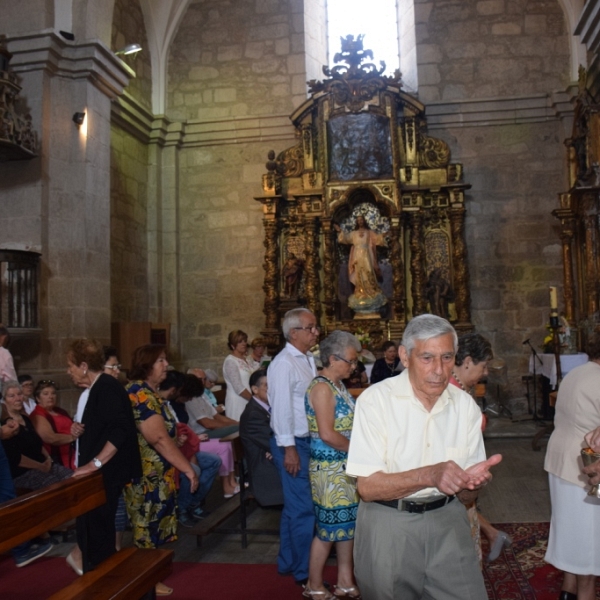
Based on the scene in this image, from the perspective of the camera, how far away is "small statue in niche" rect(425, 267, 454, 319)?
11.2 meters

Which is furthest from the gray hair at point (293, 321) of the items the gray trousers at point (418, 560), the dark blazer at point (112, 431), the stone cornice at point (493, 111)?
the stone cornice at point (493, 111)

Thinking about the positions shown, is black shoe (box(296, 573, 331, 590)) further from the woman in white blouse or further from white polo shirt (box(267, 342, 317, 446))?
the woman in white blouse

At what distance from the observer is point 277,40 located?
13.0m

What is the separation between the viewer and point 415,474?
2.18 m

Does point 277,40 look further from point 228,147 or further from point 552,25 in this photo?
point 552,25

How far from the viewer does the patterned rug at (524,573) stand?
385cm

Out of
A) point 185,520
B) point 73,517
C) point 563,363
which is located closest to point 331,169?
point 563,363

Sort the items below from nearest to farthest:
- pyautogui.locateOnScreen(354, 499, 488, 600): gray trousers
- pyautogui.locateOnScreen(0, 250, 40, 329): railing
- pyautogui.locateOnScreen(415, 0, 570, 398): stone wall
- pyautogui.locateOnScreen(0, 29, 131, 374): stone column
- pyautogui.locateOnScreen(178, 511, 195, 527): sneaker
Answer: pyautogui.locateOnScreen(354, 499, 488, 600): gray trousers → pyautogui.locateOnScreen(178, 511, 195, 527): sneaker → pyautogui.locateOnScreen(0, 250, 40, 329): railing → pyautogui.locateOnScreen(0, 29, 131, 374): stone column → pyautogui.locateOnScreen(415, 0, 570, 398): stone wall

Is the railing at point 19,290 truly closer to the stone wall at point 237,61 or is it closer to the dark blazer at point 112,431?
the dark blazer at point 112,431

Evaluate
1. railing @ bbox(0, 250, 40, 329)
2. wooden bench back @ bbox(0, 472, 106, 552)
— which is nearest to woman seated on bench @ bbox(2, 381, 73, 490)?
wooden bench back @ bbox(0, 472, 106, 552)

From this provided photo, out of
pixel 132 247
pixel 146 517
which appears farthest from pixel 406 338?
pixel 132 247

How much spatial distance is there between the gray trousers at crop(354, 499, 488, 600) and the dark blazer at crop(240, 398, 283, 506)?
2564 millimetres

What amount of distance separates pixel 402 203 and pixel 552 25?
14.6 feet

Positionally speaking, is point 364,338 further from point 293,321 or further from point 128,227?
point 293,321
